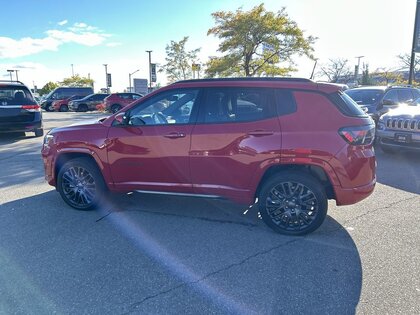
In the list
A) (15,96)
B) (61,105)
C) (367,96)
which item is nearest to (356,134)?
(367,96)

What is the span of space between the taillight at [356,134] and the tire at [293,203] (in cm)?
60

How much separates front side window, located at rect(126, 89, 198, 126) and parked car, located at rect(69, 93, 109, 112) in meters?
27.0

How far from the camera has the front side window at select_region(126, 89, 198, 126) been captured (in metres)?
3.92

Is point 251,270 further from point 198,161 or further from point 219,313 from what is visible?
point 198,161

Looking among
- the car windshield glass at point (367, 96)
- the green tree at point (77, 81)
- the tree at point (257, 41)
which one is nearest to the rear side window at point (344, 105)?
the car windshield glass at point (367, 96)

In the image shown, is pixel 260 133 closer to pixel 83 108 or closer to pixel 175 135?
pixel 175 135

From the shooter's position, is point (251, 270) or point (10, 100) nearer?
point (251, 270)

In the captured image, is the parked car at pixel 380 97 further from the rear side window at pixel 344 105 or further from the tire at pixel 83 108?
the tire at pixel 83 108

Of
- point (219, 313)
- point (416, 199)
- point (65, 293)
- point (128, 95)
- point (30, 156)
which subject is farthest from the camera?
point (128, 95)

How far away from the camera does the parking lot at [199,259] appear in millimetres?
2498

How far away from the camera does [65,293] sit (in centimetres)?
261

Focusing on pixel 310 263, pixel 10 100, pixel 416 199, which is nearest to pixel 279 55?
pixel 10 100

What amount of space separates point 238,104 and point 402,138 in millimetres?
5242

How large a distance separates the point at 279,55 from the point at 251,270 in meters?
24.6
